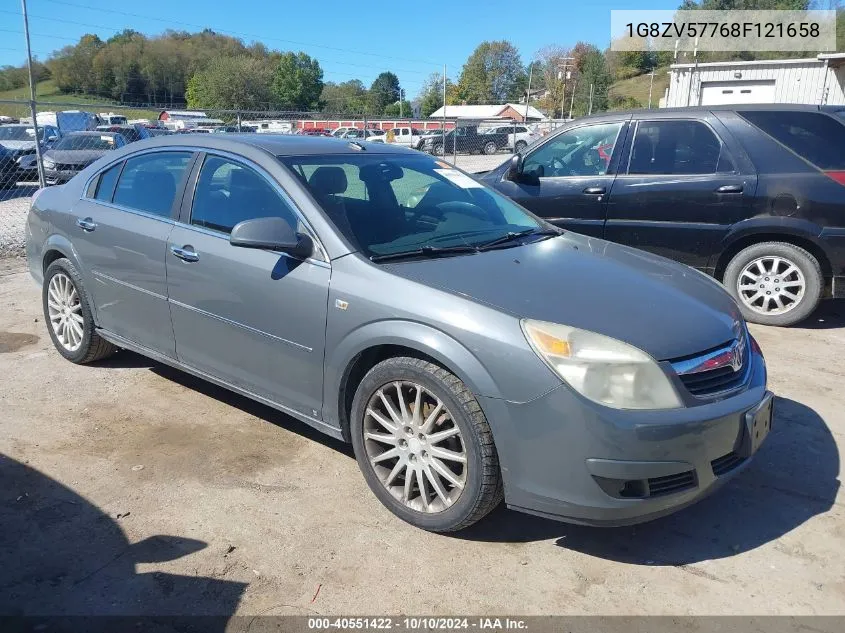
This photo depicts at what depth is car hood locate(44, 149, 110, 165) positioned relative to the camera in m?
14.5

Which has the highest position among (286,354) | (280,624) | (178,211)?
(178,211)

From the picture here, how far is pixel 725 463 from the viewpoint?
9.16 ft

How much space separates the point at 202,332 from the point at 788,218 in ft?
15.5

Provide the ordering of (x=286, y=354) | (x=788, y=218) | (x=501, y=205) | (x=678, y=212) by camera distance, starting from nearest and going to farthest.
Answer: (x=286, y=354), (x=501, y=205), (x=788, y=218), (x=678, y=212)

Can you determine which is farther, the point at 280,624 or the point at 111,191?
the point at 111,191

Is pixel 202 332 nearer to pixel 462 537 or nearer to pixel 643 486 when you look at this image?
pixel 462 537

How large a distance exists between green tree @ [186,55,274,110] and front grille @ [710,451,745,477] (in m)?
72.0

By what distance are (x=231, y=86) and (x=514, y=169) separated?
237 ft

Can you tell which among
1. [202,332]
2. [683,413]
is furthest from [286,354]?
[683,413]

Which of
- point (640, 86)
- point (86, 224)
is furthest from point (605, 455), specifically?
point (640, 86)

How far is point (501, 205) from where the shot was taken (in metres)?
4.18

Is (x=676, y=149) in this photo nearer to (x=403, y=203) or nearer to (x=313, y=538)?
(x=403, y=203)

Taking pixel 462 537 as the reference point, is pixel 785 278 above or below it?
above

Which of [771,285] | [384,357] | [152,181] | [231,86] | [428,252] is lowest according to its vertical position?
[771,285]
